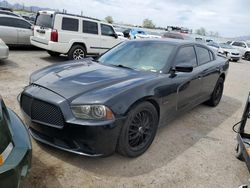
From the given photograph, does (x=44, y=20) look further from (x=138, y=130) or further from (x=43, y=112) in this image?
(x=138, y=130)

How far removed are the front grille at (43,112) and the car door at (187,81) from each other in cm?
188

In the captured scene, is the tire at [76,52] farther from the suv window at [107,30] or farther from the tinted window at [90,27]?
the suv window at [107,30]

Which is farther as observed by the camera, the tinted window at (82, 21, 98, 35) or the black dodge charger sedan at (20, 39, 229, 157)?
the tinted window at (82, 21, 98, 35)

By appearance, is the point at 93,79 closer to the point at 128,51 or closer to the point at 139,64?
the point at 139,64

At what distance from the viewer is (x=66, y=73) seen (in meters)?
3.52

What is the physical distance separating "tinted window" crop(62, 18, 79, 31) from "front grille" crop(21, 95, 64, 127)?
617cm

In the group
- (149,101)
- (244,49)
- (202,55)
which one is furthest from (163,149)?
(244,49)

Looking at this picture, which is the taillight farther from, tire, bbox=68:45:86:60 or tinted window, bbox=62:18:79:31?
tire, bbox=68:45:86:60

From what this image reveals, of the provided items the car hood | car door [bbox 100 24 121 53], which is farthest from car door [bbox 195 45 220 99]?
car door [bbox 100 24 121 53]

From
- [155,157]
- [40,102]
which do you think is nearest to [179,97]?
[155,157]

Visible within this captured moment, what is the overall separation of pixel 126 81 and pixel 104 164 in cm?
110

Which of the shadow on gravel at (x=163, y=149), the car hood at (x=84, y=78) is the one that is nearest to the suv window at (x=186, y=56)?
the car hood at (x=84, y=78)

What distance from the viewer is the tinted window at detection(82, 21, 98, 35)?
940 cm

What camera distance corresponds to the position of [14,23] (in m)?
10.4
